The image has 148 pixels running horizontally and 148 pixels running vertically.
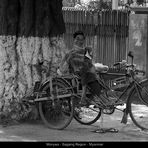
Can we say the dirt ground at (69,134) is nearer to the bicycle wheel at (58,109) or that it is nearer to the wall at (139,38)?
the bicycle wheel at (58,109)

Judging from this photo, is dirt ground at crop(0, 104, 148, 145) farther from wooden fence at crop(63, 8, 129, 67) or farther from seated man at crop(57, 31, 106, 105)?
wooden fence at crop(63, 8, 129, 67)

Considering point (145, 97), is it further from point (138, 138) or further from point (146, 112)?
point (146, 112)

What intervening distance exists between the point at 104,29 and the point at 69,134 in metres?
5.77

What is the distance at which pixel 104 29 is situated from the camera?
1255 cm

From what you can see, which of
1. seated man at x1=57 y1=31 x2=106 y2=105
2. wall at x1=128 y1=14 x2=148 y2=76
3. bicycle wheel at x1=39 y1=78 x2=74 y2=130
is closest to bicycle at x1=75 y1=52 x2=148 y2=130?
seated man at x1=57 y1=31 x2=106 y2=105

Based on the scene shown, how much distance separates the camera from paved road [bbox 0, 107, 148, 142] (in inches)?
273

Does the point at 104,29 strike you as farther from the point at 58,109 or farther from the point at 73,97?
the point at 73,97

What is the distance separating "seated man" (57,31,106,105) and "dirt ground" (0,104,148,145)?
540mm

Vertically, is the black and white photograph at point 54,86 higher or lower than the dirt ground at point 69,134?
higher

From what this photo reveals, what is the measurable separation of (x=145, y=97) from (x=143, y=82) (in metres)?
0.25

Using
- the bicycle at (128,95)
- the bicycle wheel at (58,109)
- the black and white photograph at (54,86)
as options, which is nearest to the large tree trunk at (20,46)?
the black and white photograph at (54,86)

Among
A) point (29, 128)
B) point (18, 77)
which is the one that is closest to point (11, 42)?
point (18, 77)

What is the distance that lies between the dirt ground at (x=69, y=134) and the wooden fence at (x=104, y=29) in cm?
459

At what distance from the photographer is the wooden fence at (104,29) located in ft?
40.2
